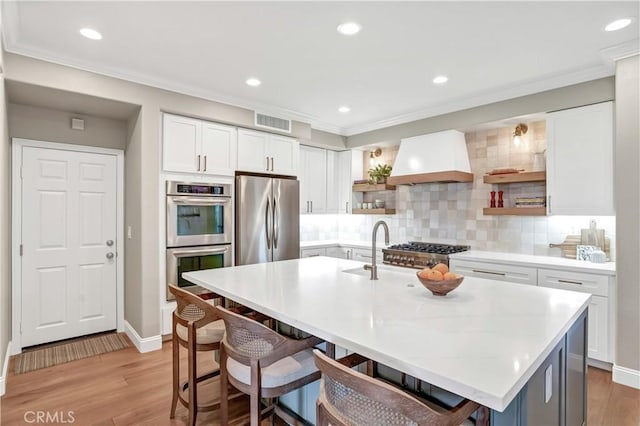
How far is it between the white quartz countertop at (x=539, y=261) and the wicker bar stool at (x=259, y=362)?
2573mm

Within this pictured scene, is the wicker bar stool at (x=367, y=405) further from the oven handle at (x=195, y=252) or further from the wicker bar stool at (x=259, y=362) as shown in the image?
the oven handle at (x=195, y=252)

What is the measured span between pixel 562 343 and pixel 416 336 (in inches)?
31.7

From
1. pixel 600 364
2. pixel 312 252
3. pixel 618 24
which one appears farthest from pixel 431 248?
pixel 618 24

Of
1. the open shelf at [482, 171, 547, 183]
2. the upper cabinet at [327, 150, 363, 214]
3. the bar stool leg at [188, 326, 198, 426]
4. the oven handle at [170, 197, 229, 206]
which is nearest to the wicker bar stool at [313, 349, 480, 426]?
the bar stool leg at [188, 326, 198, 426]

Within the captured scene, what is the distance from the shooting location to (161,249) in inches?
136

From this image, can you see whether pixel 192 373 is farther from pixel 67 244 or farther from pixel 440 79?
pixel 440 79

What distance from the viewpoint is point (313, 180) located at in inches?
209

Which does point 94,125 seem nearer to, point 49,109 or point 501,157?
point 49,109

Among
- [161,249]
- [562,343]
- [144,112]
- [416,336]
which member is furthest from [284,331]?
[144,112]

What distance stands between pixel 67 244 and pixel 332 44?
335 centimetres

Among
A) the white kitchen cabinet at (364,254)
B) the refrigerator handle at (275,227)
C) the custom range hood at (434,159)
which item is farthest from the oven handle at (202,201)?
the custom range hood at (434,159)

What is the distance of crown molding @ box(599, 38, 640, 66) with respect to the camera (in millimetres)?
2600

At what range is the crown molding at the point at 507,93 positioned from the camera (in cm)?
307

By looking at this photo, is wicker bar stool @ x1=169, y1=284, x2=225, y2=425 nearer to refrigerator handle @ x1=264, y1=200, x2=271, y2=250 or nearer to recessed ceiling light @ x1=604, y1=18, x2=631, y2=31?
refrigerator handle @ x1=264, y1=200, x2=271, y2=250
